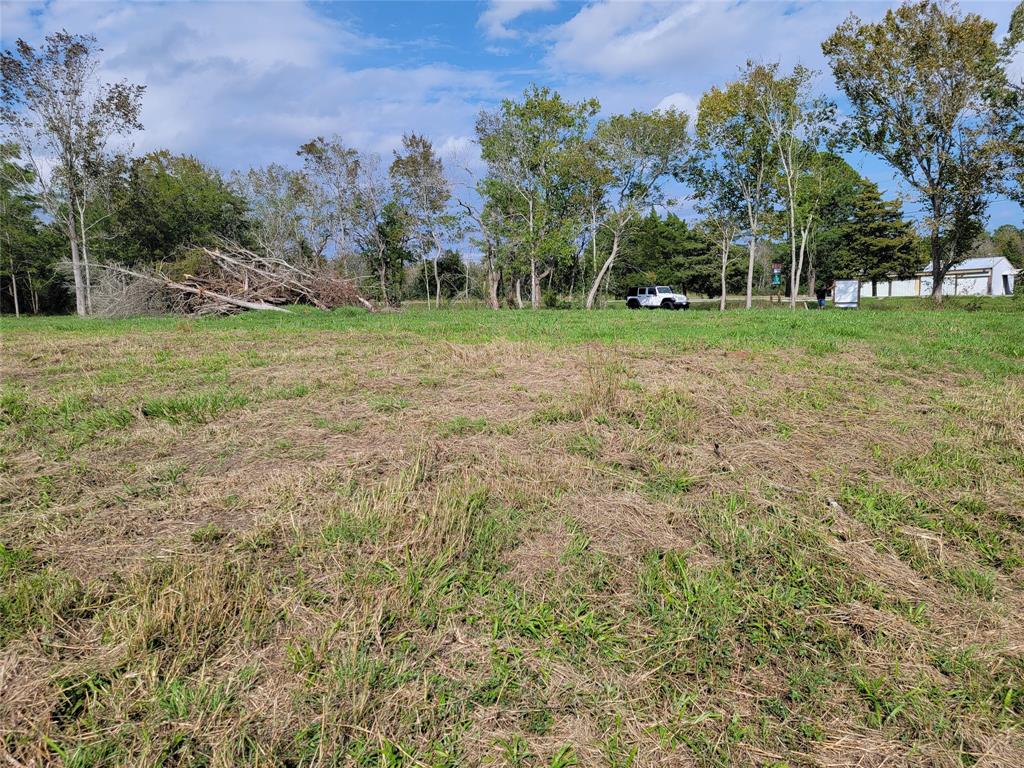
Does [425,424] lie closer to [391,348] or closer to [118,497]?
[118,497]

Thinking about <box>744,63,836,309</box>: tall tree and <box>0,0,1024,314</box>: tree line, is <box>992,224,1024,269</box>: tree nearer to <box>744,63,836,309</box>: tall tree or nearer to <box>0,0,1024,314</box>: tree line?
<box>0,0,1024,314</box>: tree line

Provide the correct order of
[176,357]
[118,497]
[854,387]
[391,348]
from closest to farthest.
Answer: [118,497], [854,387], [176,357], [391,348]

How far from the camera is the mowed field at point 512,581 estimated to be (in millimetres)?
1754

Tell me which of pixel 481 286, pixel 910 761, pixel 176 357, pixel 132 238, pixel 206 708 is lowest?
pixel 910 761

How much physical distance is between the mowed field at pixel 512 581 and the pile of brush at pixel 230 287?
1494 centimetres

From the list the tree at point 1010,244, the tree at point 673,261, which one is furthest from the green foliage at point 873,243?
the tree at point 1010,244

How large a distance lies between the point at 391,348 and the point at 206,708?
7.13 m

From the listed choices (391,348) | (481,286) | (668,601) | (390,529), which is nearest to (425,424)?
(390,529)

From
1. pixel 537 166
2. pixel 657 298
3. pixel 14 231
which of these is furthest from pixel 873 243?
pixel 14 231

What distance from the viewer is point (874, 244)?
130 feet

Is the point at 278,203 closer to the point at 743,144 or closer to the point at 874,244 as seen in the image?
the point at 743,144

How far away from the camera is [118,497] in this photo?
3047 mm

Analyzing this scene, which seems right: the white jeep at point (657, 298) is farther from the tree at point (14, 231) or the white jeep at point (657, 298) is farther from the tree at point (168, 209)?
the tree at point (14, 231)

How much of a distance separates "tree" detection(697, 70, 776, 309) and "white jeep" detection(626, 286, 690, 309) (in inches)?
222
